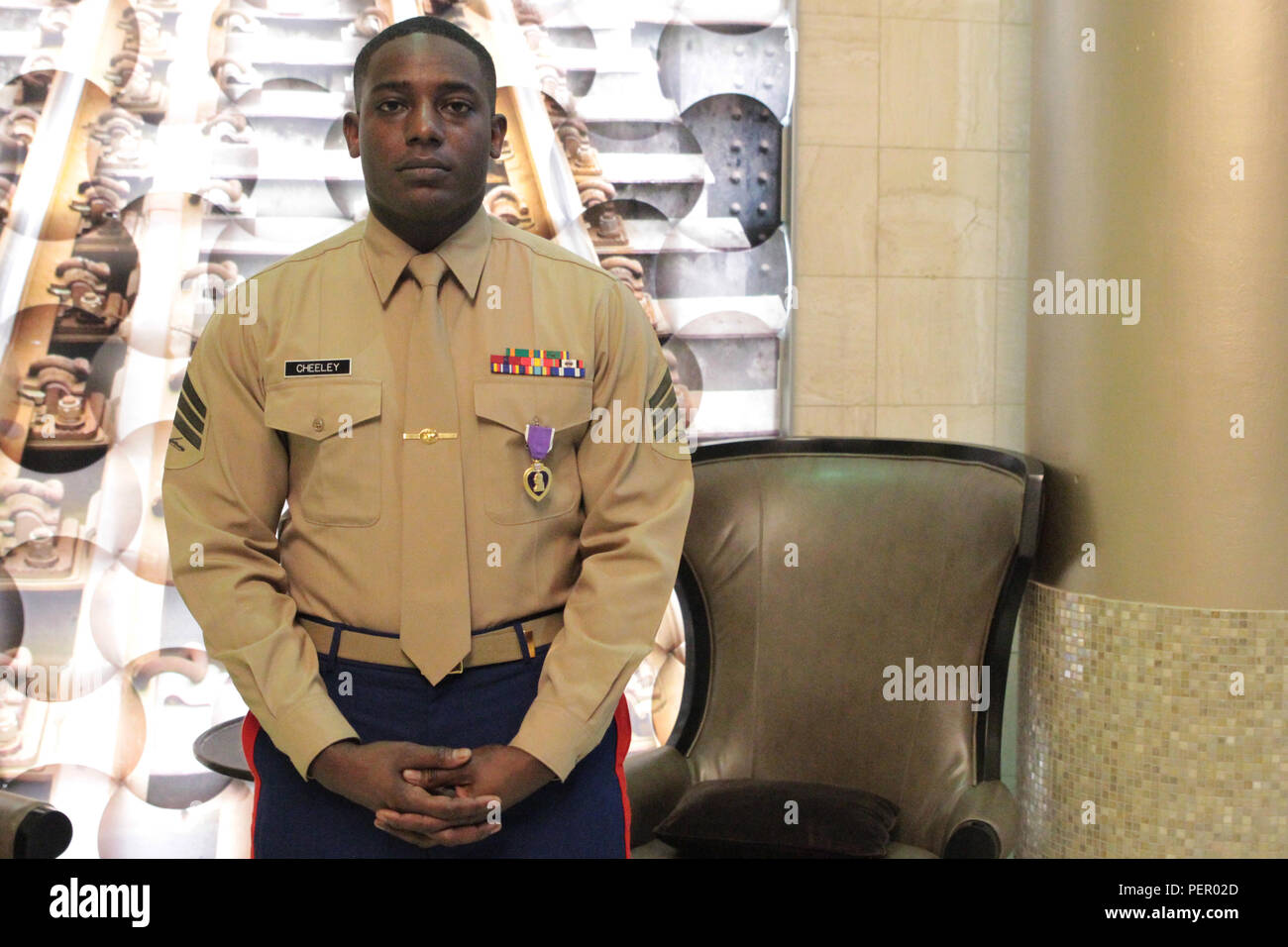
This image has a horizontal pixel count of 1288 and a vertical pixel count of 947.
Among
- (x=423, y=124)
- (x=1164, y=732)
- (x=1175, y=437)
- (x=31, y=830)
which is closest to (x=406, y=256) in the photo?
(x=423, y=124)

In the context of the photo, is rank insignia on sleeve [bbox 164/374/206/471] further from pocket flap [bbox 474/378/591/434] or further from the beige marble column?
the beige marble column

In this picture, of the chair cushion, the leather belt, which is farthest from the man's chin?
the chair cushion

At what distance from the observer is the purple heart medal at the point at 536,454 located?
151 cm

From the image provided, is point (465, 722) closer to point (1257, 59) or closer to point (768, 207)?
point (768, 207)

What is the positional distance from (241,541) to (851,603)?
4.18ft

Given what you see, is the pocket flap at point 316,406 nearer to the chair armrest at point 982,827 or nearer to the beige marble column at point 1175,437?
the chair armrest at point 982,827

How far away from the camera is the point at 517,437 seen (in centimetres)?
152

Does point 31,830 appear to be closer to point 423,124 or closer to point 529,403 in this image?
point 529,403

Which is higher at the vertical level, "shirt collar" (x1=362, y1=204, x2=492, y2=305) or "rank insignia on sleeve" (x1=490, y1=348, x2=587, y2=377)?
"shirt collar" (x1=362, y1=204, x2=492, y2=305)

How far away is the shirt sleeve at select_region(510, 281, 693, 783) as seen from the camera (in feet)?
4.77

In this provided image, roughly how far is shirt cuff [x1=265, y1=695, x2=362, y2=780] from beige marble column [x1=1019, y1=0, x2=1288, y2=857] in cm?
157

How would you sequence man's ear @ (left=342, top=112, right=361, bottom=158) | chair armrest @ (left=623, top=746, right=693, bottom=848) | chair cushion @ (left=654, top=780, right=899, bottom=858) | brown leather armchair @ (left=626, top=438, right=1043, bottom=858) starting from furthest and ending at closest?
brown leather armchair @ (left=626, top=438, right=1043, bottom=858)
chair armrest @ (left=623, top=746, right=693, bottom=848)
chair cushion @ (left=654, top=780, right=899, bottom=858)
man's ear @ (left=342, top=112, right=361, bottom=158)

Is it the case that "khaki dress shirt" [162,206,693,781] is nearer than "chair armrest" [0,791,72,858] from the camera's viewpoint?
Yes

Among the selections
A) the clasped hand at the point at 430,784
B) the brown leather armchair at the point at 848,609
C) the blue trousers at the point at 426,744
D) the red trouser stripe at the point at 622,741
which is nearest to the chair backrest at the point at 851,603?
the brown leather armchair at the point at 848,609
